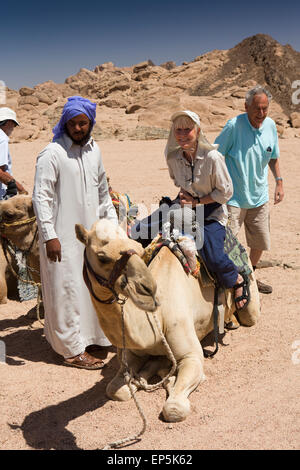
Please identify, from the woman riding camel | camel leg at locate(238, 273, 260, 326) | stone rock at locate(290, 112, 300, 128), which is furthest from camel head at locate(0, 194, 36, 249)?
stone rock at locate(290, 112, 300, 128)

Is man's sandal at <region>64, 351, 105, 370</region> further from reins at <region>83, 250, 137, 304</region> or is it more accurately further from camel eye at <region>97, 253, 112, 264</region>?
camel eye at <region>97, 253, 112, 264</region>

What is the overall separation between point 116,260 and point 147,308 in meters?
0.37

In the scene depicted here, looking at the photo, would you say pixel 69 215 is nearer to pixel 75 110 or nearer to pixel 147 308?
pixel 75 110

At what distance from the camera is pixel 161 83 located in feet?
135

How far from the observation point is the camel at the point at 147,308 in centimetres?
288

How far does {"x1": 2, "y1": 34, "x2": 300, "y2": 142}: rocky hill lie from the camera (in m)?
24.0

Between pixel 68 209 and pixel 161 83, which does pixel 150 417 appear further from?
pixel 161 83

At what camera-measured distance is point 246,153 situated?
542cm

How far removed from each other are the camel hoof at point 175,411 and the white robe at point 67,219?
1309mm

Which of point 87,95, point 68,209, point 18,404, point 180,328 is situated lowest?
point 18,404

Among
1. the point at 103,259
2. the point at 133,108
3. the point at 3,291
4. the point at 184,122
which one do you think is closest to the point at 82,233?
the point at 103,259

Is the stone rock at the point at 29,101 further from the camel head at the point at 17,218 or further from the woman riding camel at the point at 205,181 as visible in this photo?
the woman riding camel at the point at 205,181
